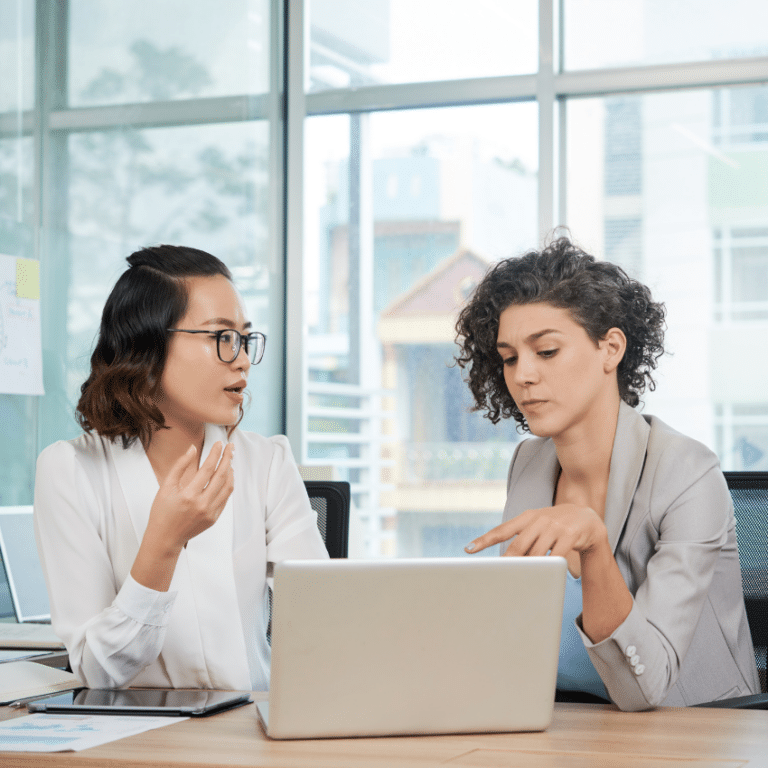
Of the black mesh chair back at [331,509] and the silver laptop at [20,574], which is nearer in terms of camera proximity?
the black mesh chair back at [331,509]

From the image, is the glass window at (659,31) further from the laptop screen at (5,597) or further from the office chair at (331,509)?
the laptop screen at (5,597)

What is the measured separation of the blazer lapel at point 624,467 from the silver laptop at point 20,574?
5.05 ft

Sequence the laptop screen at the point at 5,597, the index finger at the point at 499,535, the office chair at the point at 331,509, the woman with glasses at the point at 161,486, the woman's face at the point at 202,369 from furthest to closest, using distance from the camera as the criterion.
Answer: the laptop screen at the point at 5,597
the office chair at the point at 331,509
the woman's face at the point at 202,369
the woman with glasses at the point at 161,486
the index finger at the point at 499,535

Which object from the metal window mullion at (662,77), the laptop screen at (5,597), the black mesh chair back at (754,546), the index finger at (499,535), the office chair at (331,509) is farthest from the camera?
the metal window mullion at (662,77)

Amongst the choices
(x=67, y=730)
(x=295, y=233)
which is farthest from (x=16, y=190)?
(x=67, y=730)

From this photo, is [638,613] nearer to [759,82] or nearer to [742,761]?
[742,761]

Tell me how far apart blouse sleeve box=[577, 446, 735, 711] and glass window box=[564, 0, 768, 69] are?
2969 mm

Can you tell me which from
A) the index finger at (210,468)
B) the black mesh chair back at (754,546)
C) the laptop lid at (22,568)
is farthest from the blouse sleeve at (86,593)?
the laptop lid at (22,568)

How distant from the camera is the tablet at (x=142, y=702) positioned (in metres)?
1.17

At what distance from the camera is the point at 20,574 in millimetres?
2646

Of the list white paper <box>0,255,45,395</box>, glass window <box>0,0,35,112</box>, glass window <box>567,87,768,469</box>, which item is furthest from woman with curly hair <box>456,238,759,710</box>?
glass window <box>567,87,768,469</box>

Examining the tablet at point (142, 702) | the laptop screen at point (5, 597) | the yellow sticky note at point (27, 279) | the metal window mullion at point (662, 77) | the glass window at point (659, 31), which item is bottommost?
the laptop screen at point (5, 597)

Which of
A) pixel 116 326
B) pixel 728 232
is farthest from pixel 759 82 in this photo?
pixel 116 326

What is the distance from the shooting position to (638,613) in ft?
4.25
